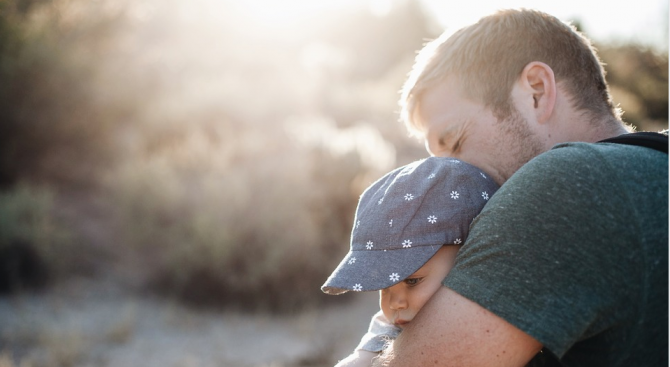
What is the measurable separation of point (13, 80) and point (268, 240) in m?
4.08

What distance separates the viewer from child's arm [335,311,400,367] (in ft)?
5.90

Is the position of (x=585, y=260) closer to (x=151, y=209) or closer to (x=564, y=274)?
(x=564, y=274)

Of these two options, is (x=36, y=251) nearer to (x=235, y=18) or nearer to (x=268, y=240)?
(x=268, y=240)

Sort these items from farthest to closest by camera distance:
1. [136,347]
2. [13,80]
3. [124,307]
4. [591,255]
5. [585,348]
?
1. [13,80]
2. [124,307]
3. [136,347]
4. [585,348]
5. [591,255]

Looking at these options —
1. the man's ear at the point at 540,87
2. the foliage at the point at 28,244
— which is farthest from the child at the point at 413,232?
the foliage at the point at 28,244

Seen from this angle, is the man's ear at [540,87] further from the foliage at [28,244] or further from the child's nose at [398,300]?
the foliage at [28,244]

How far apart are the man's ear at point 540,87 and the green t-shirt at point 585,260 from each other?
58 cm

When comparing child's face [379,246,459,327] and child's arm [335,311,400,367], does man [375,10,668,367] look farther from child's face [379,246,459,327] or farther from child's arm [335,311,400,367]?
child's arm [335,311,400,367]

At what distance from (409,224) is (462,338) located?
1.22 feet

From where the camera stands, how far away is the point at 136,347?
4.90 m

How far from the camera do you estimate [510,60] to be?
6.22 feet

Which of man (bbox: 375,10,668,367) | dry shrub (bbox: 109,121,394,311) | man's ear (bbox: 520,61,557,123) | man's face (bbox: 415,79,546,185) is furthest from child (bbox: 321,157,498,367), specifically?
dry shrub (bbox: 109,121,394,311)

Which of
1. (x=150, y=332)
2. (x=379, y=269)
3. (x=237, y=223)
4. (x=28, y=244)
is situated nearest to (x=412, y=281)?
(x=379, y=269)

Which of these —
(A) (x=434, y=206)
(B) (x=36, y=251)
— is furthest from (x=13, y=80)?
(A) (x=434, y=206)
